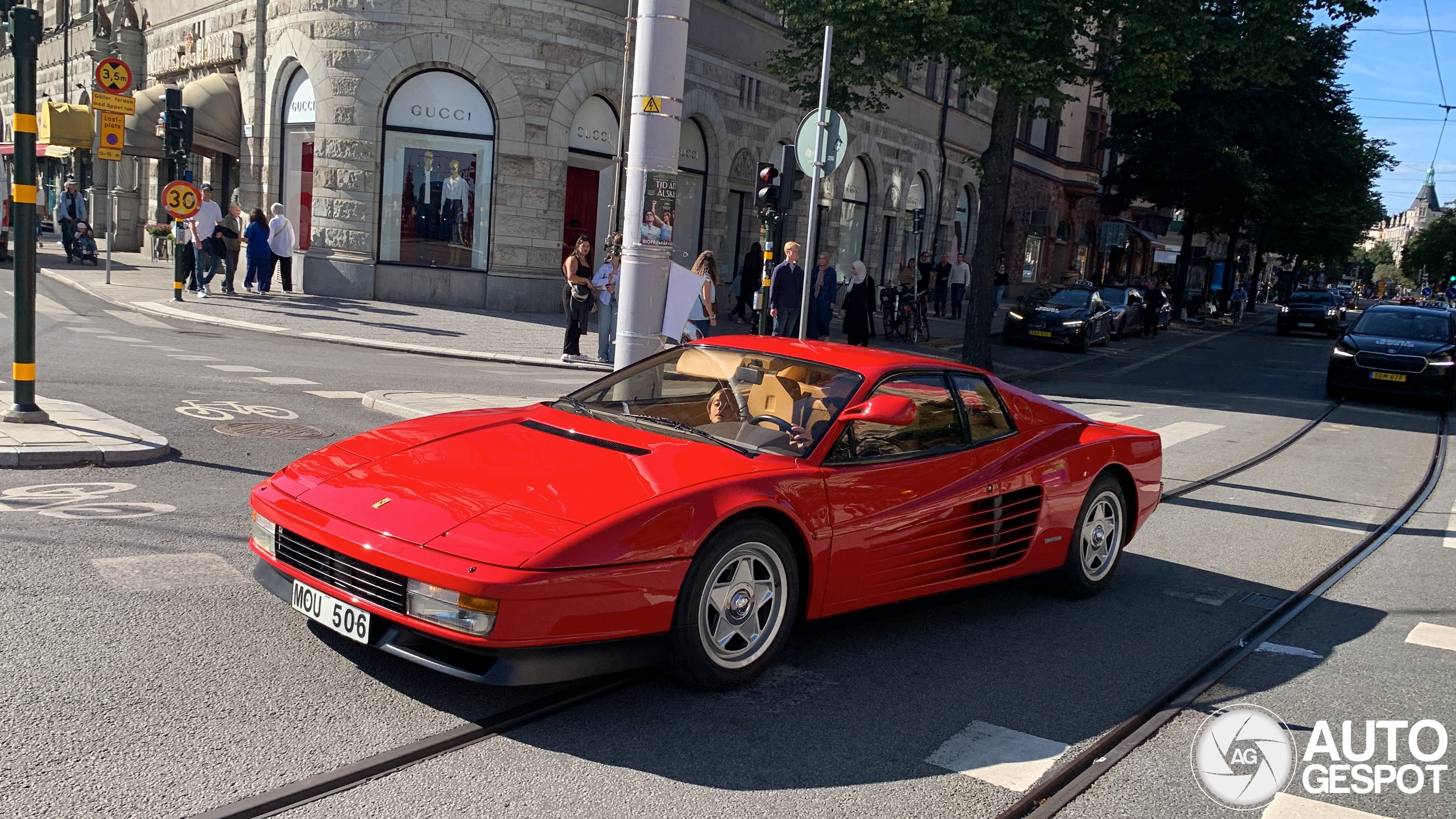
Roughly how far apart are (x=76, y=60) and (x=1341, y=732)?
134ft

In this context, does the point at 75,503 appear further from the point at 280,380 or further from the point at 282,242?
the point at 282,242

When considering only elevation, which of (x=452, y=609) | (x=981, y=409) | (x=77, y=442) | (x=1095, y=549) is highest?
(x=981, y=409)

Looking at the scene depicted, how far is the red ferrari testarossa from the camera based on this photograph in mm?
3803

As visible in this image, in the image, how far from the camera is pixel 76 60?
36406 millimetres

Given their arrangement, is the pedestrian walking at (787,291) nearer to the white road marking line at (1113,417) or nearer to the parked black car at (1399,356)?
→ the white road marking line at (1113,417)

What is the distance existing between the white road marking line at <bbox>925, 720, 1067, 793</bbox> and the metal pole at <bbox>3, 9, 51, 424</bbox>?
21.3 feet

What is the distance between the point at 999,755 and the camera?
407 cm

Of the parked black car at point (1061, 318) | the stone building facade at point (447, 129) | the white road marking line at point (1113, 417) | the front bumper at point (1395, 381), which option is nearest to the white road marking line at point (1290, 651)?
the white road marking line at point (1113, 417)

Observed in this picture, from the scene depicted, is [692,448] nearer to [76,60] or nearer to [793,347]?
[793,347]

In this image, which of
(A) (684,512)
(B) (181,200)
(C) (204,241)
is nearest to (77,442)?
(A) (684,512)

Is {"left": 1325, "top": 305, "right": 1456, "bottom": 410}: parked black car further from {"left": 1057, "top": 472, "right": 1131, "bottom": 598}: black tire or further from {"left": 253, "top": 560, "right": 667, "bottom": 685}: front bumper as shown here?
{"left": 253, "top": 560, "right": 667, "bottom": 685}: front bumper

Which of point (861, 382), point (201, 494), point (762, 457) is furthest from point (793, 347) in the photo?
point (201, 494)

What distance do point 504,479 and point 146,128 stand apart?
1025 inches

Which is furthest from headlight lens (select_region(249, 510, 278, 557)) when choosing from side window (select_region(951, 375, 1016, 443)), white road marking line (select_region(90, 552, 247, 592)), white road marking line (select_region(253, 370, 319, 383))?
white road marking line (select_region(253, 370, 319, 383))
